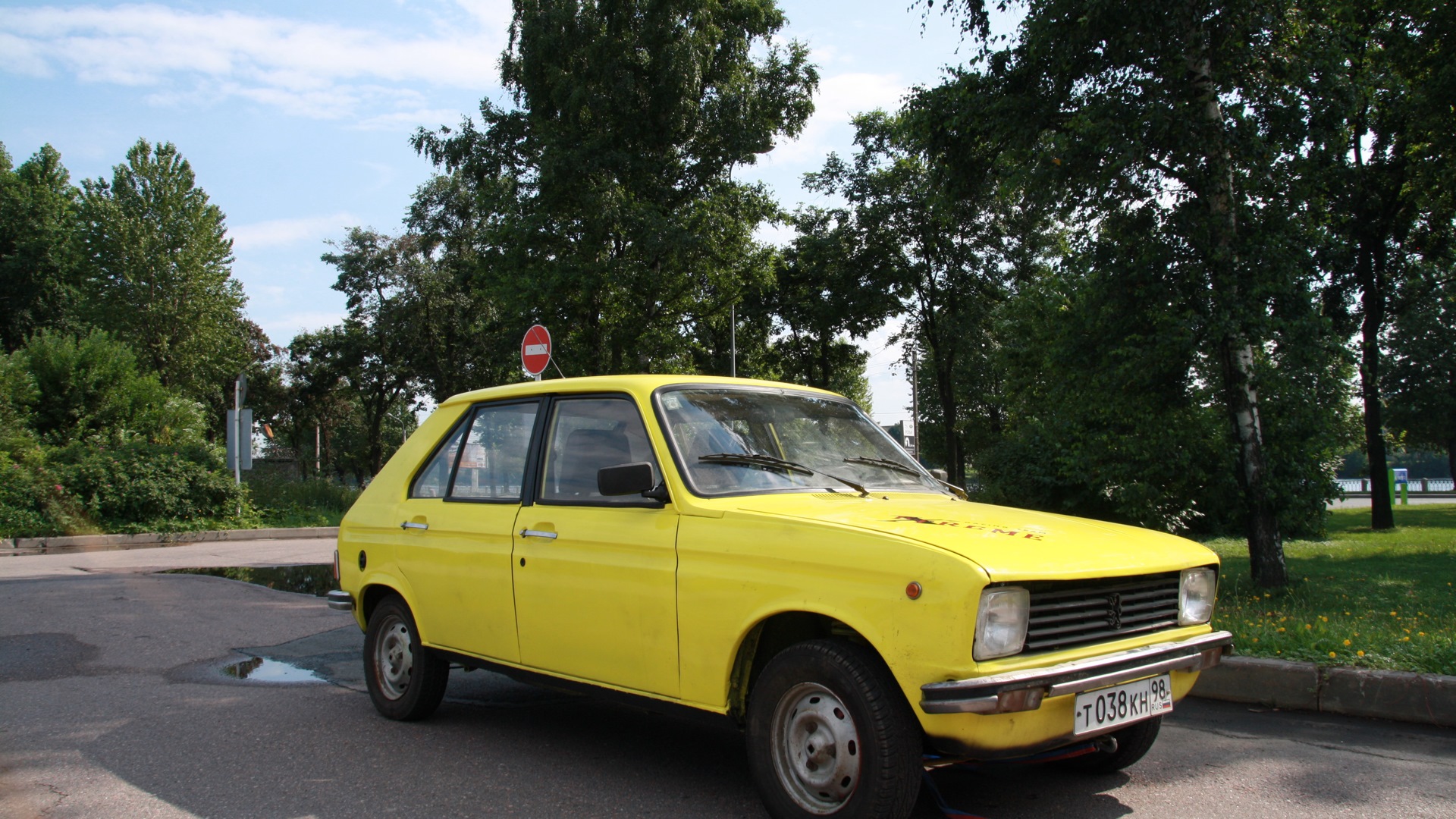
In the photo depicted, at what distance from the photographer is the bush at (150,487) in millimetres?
18781

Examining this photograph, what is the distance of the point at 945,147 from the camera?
11844mm

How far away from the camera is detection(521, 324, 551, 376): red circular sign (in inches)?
421

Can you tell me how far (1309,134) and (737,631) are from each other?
921 centimetres

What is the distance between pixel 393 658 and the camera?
541cm

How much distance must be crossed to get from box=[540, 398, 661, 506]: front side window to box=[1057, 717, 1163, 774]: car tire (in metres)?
2.30

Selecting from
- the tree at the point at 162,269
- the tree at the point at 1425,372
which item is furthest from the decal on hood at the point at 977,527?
the tree at the point at 1425,372

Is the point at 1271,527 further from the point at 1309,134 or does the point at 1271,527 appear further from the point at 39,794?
the point at 39,794

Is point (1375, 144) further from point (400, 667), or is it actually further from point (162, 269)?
point (162, 269)

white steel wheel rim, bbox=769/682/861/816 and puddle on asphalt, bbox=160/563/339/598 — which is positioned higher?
white steel wheel rim, bbox=769/682/861/816

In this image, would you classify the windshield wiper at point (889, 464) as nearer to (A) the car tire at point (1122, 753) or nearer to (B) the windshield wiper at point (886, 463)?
(B) the windshield wiper at point (886, 463)

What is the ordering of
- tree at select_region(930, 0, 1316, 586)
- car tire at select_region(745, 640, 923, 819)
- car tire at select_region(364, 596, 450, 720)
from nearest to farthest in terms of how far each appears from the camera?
car tire at select_region(745, 640, 923, 819), car tire at select_region(364, 596, 450, 720), tree at select_region(930, 0, 1316, 586)

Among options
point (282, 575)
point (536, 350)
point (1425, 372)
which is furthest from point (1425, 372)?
point (282, 575)

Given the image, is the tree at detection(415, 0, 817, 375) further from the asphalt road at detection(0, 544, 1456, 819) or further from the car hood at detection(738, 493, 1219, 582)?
the car hood at detection(738, 493, 1219, 582)

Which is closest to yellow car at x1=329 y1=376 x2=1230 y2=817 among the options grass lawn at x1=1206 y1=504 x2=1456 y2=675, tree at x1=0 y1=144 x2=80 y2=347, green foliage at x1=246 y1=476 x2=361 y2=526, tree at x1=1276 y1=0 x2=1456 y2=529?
grass lawn at x1=1206 y1=504 x2=1456 y2=675
